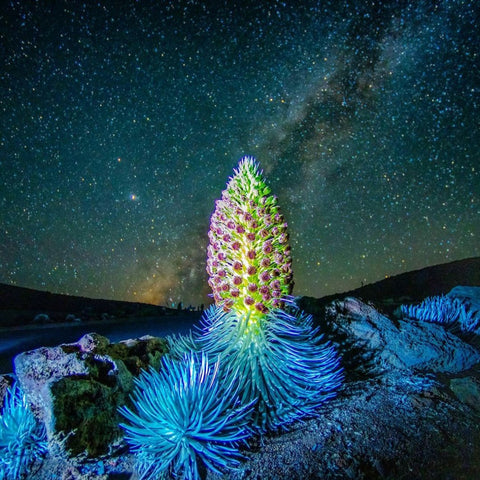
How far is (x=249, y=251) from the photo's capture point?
2.02 m

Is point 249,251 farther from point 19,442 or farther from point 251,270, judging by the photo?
point 19,442

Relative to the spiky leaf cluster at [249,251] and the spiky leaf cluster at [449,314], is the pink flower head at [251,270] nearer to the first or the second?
the spiky leaf cluster at [249,251]

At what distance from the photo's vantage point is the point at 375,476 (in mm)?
1447

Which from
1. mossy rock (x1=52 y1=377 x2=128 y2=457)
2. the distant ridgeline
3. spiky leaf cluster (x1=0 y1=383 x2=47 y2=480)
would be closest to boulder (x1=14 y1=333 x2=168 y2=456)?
mossy rock (x1=52 y1=377 x2=128 y2=457)

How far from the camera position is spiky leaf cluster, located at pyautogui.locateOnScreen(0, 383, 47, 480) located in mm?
1687

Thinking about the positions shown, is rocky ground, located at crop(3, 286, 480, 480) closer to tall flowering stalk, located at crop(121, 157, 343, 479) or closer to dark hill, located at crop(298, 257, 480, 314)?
tall flowering stalk, located at crop(121, 157, 343, 479)

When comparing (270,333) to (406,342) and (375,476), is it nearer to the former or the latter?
(375,476)

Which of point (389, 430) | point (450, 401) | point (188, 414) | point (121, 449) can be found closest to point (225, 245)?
point (188, 414)

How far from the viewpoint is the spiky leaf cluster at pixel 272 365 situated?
1884 mm

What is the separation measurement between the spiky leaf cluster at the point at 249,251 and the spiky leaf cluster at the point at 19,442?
1.31 metres

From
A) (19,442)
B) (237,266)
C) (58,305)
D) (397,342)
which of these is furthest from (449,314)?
(58,305)

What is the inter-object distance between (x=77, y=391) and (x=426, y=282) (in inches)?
578

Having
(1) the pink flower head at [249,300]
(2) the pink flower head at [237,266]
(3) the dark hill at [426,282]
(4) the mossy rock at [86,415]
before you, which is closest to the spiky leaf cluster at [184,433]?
(4) the mossy rock at [86,415]

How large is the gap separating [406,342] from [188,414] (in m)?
2.18
